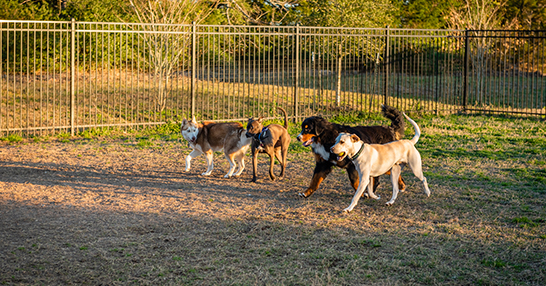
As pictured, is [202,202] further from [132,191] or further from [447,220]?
[447,220]

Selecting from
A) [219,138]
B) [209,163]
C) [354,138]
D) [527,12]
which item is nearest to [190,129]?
[219,138]

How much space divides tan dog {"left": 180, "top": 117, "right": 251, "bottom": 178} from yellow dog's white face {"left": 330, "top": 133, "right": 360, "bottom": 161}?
7.72 ft

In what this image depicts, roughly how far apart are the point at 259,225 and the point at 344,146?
1.46m

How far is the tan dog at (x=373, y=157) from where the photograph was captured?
7027 millimetres

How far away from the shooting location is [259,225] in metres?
6.62

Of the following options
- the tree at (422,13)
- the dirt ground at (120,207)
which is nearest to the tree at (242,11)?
the tree at (422,13)

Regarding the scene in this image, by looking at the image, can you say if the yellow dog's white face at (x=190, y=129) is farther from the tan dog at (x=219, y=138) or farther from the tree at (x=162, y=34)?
the tree at (x=162, y=34)

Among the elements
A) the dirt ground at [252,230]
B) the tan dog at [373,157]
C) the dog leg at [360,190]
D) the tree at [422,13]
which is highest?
the tree at [422,13]

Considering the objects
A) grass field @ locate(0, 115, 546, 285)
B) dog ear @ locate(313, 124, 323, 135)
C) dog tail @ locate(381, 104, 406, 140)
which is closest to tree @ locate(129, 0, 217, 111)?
grass field @ locate(0, 115, 546, 285)

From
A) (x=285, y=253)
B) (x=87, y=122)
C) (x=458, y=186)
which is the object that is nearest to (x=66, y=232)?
(x=285, y=253)

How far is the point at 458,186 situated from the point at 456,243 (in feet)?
9.36

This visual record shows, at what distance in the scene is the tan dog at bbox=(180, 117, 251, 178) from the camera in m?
9.15

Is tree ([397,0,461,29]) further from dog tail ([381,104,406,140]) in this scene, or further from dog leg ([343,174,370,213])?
dog leg ([343,174,370,213])

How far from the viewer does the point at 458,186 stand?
28.3 ft
